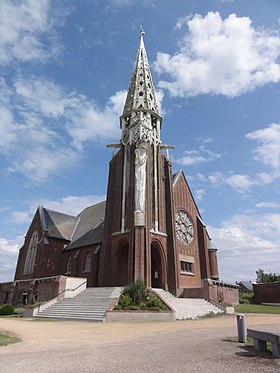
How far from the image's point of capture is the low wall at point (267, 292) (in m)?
35.2

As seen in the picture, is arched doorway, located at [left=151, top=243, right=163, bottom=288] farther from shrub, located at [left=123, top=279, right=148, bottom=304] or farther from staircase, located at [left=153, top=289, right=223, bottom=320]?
shrub, located at [left=123, top=279, right=148, bottom=304]

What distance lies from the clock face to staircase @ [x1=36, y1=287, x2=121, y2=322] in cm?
1253

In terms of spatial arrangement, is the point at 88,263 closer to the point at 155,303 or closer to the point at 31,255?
the point at 31,255

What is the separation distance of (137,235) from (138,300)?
8140 millimetres

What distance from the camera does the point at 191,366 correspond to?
232 inches

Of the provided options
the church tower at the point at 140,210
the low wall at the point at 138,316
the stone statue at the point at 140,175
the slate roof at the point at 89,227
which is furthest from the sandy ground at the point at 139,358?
the slate roof at the point at 89,227

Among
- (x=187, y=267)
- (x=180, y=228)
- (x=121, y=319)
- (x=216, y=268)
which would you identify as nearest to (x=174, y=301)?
(x=121, y=319)

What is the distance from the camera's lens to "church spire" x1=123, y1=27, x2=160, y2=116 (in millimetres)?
37656

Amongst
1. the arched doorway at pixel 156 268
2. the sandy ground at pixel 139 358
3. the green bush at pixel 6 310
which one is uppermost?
the arched doorway at pixel 156 268

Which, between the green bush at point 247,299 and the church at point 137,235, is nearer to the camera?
the church at point 137,235

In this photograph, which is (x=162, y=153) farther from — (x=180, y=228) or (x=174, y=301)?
(x=174, y=301)

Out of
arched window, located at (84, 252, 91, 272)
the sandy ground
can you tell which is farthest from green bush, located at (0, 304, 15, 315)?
the sandy ground

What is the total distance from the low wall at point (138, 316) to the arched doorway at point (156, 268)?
10589 millimetres

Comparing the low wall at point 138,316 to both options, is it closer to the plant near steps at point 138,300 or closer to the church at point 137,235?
the plant near steps at point 138,300
